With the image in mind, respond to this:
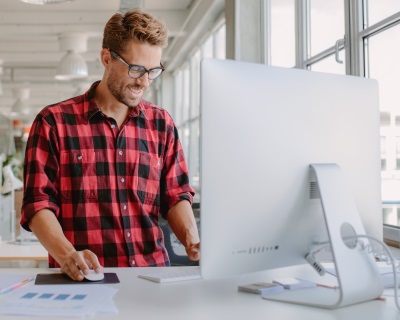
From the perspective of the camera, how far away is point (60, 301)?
134 cm

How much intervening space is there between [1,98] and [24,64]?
5854 mm

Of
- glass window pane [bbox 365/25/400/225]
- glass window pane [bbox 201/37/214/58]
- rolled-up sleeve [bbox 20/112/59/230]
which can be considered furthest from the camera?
glass window pane [bbox 201/37/214/58]

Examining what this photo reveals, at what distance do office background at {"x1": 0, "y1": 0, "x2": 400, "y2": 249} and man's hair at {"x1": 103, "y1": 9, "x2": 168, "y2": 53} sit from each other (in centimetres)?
18

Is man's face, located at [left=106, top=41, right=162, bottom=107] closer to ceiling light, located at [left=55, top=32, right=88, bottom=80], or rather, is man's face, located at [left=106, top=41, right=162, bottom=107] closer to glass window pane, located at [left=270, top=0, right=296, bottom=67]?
glass window pane, located at [left=270, top=0, right=296, bottom=67]

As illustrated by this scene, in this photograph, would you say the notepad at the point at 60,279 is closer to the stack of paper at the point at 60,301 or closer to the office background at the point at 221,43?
the stack of paper at the point at 60,301

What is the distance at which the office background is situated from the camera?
318 cm

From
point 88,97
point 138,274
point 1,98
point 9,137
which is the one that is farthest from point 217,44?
point 9,137

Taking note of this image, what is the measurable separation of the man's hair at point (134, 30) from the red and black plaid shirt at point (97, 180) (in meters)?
0.23

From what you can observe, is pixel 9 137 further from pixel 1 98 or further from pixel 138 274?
pixel 138 274

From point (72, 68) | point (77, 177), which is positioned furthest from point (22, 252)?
point (72, 68)

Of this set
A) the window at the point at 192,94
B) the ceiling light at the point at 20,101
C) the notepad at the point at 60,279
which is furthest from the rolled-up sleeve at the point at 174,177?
the ceiling light at the point at 20,101

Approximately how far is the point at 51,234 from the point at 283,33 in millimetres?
4074

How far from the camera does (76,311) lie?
4.11ft

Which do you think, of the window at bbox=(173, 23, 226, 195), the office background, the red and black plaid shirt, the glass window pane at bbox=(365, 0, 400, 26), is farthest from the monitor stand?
the window at bbox=(173, 23, 226, 195)
